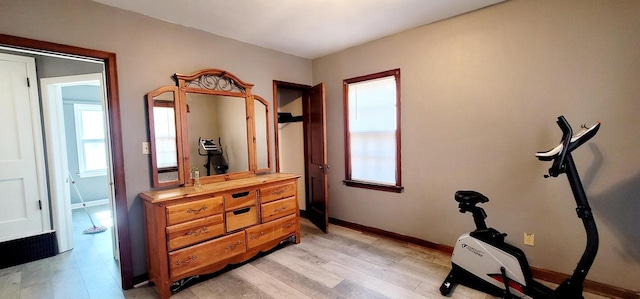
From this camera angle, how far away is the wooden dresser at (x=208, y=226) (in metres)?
2.08

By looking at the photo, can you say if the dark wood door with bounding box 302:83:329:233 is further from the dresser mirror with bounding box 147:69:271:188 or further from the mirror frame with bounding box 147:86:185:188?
the mirror frame with bounding box 147:86:185:188

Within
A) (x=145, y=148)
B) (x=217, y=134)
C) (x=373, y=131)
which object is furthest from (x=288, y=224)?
(x=145, y=148)

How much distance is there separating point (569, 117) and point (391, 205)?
1839mm

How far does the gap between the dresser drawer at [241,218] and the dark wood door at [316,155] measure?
1052 mm

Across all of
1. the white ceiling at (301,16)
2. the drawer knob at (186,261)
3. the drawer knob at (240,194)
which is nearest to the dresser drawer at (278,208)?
the drawer knob at (240,194)

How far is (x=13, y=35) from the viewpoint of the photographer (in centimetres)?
180

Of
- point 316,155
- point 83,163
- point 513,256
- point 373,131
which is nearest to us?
point 513,256

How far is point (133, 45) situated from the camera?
7.57 ft

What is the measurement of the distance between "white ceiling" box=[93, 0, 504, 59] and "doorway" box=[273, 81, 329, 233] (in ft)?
2.35

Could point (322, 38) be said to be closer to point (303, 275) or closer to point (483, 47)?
point (483, 47)

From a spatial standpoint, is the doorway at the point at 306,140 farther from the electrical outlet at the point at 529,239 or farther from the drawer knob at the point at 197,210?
the electrical outlet at the point at 529,239

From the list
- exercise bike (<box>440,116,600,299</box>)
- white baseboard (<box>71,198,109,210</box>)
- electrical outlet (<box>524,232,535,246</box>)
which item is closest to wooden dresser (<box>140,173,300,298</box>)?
exercise bike (<box>440,116,600,299</box>)

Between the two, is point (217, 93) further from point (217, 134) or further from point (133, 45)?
point (133, 45)

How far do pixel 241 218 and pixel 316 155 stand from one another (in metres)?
1.43
